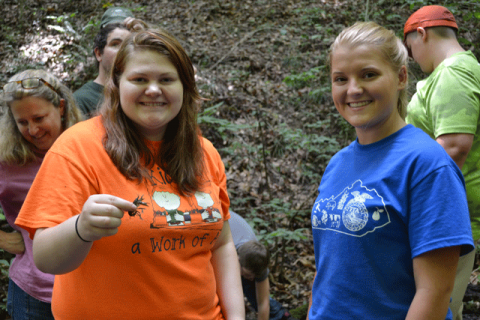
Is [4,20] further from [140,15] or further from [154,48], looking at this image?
[154,48]

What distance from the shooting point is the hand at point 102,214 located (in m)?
1.22

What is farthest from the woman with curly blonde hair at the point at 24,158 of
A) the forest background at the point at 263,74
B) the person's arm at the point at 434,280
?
the forest background at the point at 263,74

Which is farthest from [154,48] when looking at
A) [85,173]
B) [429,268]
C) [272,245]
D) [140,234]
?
[272,245]

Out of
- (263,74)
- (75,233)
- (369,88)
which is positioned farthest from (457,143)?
(263,74)

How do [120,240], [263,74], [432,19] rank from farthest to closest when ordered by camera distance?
[263,74] → [432,19] → [120,240]

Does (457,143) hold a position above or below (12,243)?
above

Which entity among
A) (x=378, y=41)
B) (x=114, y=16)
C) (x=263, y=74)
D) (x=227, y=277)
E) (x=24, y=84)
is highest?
(x=114, y=16)

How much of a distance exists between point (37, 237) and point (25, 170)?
3.33 ft

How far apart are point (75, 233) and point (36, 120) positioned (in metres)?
1.27

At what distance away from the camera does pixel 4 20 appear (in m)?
9.66

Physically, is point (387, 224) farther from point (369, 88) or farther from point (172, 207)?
point (172, 207)

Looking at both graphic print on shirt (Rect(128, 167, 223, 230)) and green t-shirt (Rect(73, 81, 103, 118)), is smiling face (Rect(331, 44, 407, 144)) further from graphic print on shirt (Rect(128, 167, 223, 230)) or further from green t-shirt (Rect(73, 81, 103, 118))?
green t-shirt (Rect(73, 81, 103, 118))

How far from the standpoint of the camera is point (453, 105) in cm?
243

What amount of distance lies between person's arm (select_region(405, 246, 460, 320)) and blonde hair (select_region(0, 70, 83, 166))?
2070 mm
